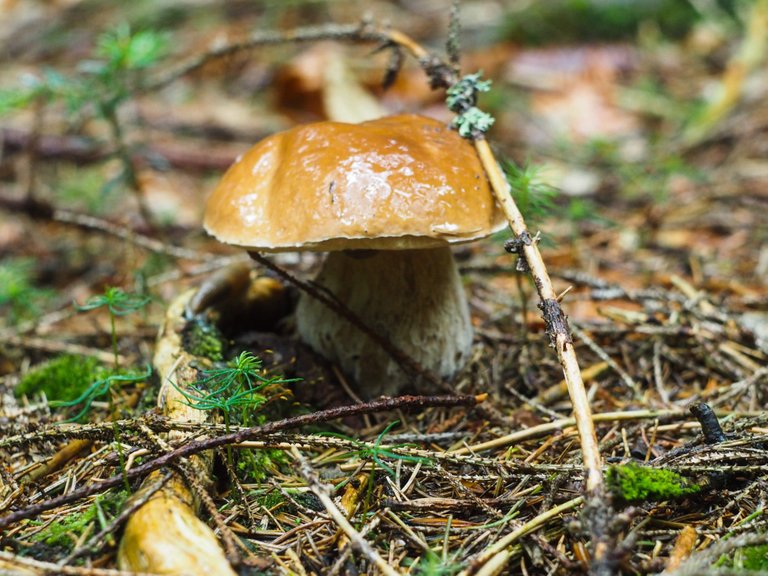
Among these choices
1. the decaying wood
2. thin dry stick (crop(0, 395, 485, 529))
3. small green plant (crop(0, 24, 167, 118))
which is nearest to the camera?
the decaying wood

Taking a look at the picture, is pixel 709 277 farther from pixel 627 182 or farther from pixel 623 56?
pixel 623 56

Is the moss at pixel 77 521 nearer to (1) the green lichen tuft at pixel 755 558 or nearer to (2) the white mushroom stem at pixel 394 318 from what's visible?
(2) the white mushroom stem at pixel 394 318

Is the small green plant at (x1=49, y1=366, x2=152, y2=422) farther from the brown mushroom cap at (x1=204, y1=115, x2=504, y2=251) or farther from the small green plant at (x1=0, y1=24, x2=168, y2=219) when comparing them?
the small green plant at (x1=0, y1=24, x2=168, y2=219)

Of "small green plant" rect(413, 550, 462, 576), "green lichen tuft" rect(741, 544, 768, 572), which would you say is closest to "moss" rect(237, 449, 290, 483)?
"small green plant" rect(413, 550, 462, 576)

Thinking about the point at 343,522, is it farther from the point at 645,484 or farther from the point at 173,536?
the point at 645,484

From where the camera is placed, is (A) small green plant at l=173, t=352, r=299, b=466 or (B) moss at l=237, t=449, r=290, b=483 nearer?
(A) small green plant at l=173, t=352, r=299, b=466

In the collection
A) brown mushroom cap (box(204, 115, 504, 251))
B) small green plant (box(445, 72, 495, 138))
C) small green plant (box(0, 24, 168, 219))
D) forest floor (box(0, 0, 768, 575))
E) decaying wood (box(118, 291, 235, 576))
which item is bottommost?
forest floor (box(0, 0, 768, 575))
